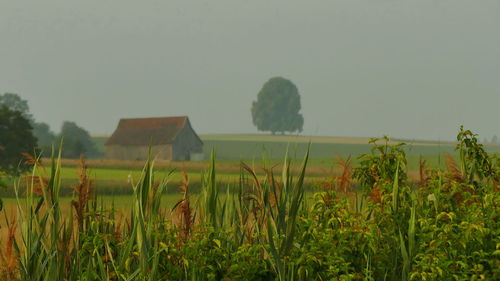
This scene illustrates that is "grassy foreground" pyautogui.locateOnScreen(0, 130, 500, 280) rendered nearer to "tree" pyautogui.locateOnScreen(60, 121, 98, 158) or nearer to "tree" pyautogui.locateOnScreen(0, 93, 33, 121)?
"tree" pyautogui.locateOnScreen(60, 121, 98, 158)

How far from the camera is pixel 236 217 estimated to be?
7051 mm

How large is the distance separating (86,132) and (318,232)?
84.8 m

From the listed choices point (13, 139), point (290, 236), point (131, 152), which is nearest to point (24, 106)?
point (131, 152)

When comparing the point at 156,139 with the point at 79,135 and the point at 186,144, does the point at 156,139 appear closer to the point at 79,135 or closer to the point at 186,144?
the point at 186,144

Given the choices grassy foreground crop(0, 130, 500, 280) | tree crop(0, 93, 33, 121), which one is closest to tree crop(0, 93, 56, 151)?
tree crop(0, 93, 33, 121)

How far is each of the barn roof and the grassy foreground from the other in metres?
57.4

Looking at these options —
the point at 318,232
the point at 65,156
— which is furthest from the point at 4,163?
the point at 65,156

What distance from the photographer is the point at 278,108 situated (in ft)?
381

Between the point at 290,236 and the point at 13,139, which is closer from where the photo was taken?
the point at 290,236

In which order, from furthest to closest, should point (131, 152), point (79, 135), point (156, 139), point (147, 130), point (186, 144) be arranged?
point (79, 135) < point (131, 152) < point (147, 130) < point (186, 144) < point (156, 139)

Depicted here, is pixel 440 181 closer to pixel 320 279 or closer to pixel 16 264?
pixel 320 279

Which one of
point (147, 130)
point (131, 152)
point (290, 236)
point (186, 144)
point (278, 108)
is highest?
point (278, 108)

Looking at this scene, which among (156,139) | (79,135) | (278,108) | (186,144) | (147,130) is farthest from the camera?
(278,108)

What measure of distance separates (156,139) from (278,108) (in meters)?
52.5
